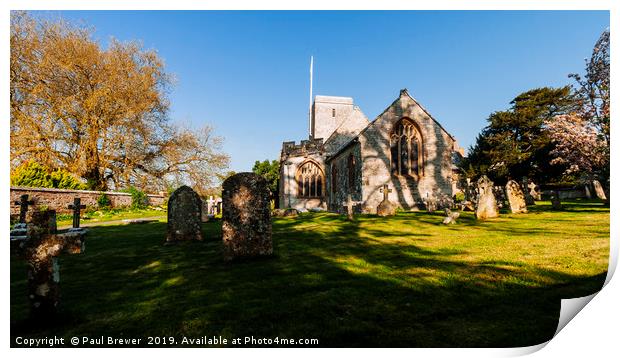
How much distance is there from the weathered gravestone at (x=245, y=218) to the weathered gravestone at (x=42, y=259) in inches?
91.7

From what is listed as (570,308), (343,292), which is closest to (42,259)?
(343,292)

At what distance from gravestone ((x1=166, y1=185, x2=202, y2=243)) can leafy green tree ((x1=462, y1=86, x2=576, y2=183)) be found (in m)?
17.1

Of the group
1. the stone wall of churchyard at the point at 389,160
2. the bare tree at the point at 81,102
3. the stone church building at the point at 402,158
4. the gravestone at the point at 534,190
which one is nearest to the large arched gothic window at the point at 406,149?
the stone church building at the point at 402,158

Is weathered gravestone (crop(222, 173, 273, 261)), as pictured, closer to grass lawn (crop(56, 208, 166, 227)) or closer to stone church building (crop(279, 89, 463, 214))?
grass lawn (crop(56, 208, 166, 227))

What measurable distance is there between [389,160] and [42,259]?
52.7 feet

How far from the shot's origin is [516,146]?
22.7 m

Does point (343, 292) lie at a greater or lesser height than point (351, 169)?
lesser

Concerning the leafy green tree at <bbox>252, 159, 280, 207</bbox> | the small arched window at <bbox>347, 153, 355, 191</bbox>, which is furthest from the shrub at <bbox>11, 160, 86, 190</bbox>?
the leafy green tree at <bbox>252, 159, 280, 207</bbox>

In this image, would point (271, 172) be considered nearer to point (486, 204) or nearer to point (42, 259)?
point (486, 204)

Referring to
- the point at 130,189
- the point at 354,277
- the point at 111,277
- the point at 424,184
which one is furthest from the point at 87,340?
the point at 424,184

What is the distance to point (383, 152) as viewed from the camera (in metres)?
16.9

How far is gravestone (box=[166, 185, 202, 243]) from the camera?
275 inches
